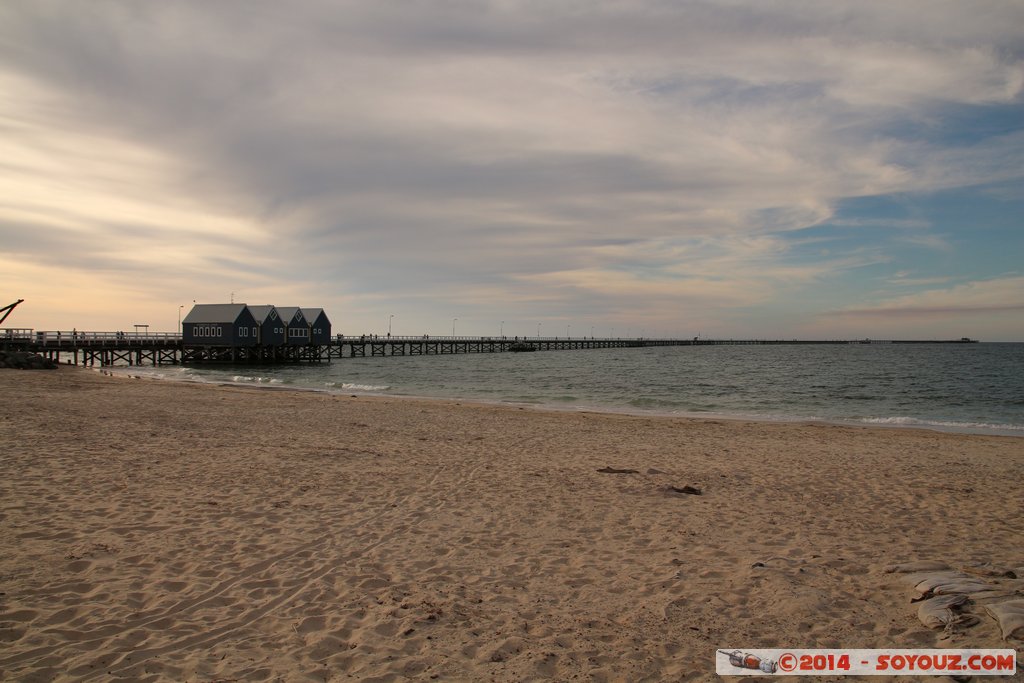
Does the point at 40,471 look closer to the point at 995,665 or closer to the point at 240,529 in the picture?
the point at 240,529

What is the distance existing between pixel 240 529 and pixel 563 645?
4.57m

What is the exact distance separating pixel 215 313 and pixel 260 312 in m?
4.56

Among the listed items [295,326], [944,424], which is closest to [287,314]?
[295,326]

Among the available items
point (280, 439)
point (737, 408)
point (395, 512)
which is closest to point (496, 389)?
point (737, 408)

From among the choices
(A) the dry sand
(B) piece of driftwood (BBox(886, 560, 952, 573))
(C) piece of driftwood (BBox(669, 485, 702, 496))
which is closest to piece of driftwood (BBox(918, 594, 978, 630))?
(A) the dry sand

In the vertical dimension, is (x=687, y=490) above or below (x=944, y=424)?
above

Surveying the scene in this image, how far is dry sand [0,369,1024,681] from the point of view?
4.64 m

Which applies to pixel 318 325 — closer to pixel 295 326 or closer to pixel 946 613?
pixel 295 326

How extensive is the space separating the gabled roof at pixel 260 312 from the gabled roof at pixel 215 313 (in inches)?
76.2

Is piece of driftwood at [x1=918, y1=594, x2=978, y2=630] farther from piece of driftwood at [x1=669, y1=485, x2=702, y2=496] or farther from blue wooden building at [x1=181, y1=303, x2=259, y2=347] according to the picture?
blue wooden building at [x1=181, y1=303, x2=259, y2=347]

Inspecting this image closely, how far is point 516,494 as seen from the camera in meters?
9.58

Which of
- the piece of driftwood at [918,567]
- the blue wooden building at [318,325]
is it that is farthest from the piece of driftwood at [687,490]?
the blue wooden building at [318,325]

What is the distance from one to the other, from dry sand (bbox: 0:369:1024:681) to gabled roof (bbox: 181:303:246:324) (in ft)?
176

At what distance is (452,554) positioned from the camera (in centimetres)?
679
